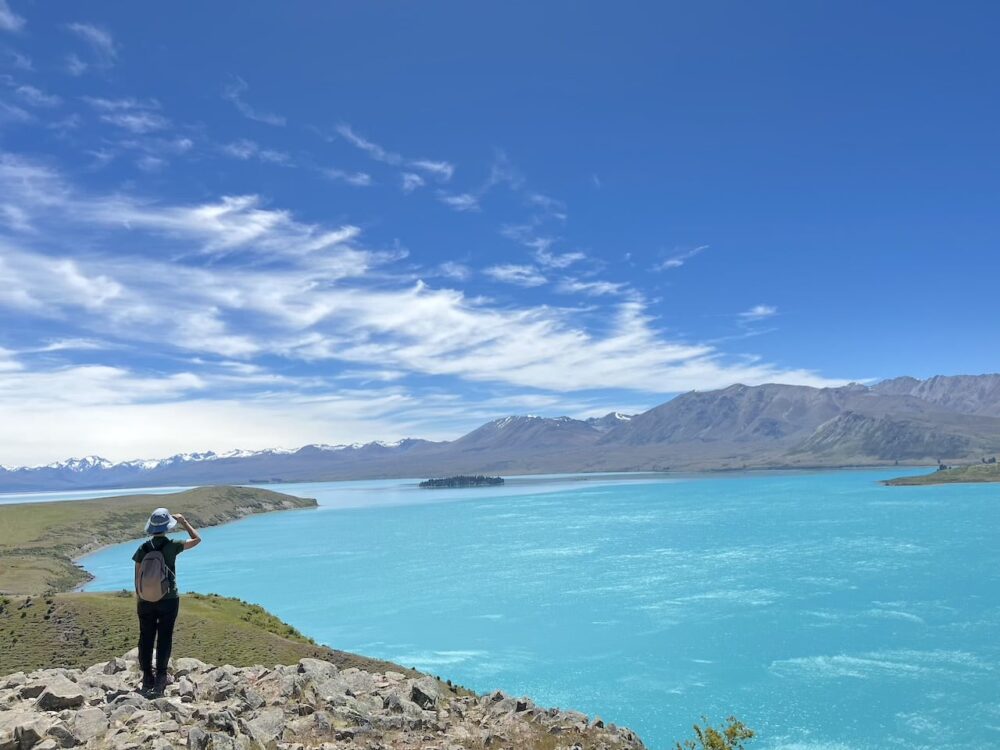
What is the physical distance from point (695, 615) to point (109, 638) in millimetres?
49641

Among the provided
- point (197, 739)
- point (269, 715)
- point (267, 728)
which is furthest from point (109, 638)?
Result: point (197, 739)

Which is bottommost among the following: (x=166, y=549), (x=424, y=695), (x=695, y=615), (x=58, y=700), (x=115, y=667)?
(x=695, y=615)

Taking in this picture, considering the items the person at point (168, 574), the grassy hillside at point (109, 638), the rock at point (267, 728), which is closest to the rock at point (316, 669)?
the rock at point (267, 728)

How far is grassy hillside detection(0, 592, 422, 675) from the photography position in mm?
42531

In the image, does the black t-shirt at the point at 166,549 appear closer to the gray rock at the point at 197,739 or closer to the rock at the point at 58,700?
the gray rock at the point at 197,739

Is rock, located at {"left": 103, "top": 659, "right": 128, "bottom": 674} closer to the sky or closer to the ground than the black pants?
closer to the ground

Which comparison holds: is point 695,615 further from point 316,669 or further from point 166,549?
point 166,549

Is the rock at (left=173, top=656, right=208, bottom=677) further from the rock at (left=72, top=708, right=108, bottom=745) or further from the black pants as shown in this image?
the rock at (left=72, top=708, right=108, bottom=745)

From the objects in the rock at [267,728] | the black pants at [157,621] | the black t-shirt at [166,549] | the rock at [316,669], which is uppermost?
the black t-shirt at [166,549]

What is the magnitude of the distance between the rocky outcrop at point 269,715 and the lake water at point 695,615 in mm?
21317

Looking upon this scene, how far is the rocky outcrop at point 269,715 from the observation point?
13.2m

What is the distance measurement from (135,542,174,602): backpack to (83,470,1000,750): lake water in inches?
1236

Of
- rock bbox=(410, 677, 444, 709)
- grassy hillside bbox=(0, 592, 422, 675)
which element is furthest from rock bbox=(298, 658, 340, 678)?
grassy hillside bbox=(0, 592, 422, 675)

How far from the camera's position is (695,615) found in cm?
6350
